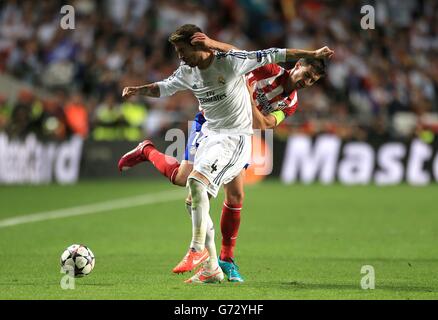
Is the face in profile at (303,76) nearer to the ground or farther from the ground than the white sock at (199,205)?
farther from the ground

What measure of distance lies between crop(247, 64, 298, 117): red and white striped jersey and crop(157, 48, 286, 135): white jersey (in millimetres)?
476

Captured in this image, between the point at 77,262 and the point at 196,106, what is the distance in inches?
600

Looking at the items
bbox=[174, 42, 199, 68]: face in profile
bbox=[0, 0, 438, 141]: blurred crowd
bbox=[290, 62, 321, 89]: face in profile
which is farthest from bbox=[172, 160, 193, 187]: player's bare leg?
bbox=[0, 0, 438, 141]: blurred crowd

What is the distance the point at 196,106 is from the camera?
78.0 ft

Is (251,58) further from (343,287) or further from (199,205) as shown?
(343,287)

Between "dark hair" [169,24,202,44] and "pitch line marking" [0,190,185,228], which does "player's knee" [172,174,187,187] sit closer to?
"dark hair" [169,24,202,44]

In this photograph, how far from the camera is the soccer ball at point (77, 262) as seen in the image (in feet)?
28.5

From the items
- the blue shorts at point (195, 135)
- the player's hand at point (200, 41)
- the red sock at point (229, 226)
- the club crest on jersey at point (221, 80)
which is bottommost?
the red sock at point (229, 226)

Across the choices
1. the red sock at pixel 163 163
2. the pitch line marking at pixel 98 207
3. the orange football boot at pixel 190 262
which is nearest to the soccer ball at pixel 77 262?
the orange football boot at pixel 190 262

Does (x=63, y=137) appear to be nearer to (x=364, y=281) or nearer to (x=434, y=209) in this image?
(x=434, y=209)

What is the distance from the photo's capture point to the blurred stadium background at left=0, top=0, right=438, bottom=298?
1831 cm

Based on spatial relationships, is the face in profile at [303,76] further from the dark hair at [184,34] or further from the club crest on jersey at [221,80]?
the dark hair at [184,34]

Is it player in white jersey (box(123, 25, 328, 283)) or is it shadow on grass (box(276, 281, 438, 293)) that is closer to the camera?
shadow on grass (box(276, 281, 438, 293))

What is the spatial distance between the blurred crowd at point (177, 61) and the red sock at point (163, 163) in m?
12.7
